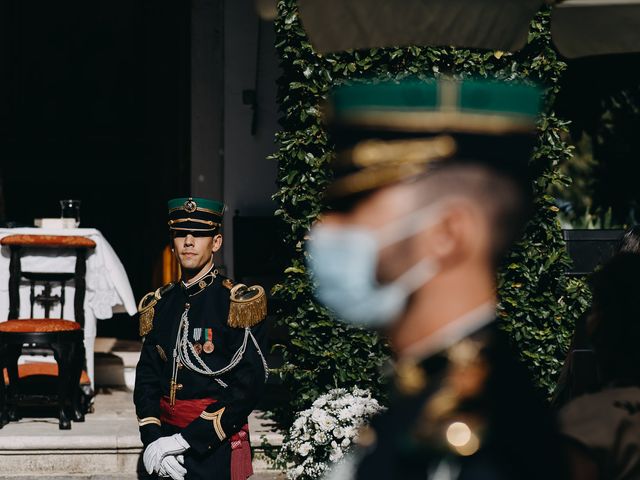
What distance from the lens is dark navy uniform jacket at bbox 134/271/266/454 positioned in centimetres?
456

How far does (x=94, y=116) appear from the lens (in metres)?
10.3

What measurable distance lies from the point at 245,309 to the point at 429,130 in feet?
10.5

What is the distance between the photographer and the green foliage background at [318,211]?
629cm

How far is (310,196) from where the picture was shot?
6.46m

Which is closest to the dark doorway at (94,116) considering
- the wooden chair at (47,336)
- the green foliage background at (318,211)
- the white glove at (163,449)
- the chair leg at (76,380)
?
the wooden chair at (47,336)

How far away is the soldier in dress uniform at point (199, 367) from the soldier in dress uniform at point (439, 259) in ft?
10.2

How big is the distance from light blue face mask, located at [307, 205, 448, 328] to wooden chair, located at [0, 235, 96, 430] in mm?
5719

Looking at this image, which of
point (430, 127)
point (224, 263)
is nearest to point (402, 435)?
point (430, 127)

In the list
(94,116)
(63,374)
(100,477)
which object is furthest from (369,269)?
(94,116)

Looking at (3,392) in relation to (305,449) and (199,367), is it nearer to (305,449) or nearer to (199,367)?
(305,449)

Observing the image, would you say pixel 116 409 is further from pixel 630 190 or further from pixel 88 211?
pixel 630 190

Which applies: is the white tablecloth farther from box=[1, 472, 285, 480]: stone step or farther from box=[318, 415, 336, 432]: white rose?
box=[318, 415, 336, 432]: white rose

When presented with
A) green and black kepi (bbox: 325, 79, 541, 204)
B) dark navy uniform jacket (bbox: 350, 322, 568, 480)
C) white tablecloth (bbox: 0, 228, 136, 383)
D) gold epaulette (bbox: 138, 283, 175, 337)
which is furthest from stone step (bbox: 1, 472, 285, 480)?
green and black kepi (bbox: 325, 79, 541, 204)

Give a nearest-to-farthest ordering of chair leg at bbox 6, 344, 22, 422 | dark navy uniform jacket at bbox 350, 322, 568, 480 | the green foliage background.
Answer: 1. dark navy uniform jacket at bbox 350, 322, 568, 480
2. the green foliage background
3. chair leg at bbox 6, 344, 22, 422
